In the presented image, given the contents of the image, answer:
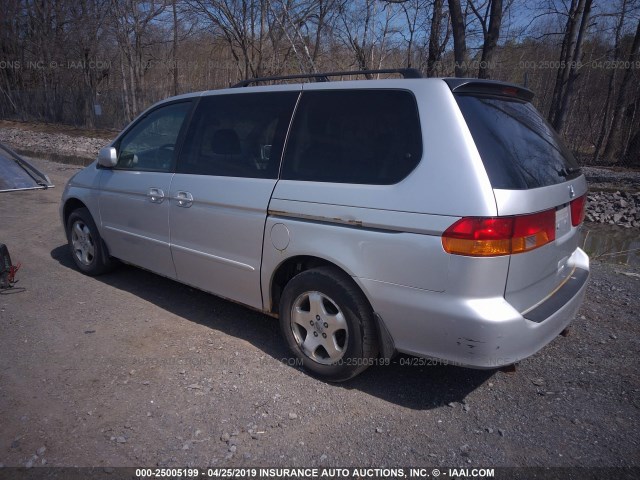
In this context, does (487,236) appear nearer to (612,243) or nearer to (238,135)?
(238,135)

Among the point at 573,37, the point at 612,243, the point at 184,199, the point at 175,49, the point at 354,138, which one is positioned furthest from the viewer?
the point at 175,49

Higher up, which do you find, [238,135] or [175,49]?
[175,49]

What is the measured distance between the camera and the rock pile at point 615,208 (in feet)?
32.7

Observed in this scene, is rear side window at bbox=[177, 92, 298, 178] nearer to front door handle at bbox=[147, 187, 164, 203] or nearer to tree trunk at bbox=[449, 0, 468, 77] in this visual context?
front door handle at bbox=[147, 187, 164, 203]

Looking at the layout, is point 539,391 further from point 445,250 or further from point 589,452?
point 445,250

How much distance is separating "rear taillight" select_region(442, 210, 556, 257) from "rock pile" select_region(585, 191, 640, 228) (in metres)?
9.06

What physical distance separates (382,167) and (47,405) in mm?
2516

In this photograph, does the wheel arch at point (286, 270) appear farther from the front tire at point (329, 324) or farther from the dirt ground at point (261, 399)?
the dirt ground at point (261, 399)

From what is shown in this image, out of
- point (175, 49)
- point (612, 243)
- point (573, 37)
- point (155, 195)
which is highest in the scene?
point (175, 49)

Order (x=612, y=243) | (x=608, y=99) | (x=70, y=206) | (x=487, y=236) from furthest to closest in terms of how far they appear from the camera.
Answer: (x=608, y=99)
(x=612, y=243)
(x=70, y=206)
(x=487, y=236)

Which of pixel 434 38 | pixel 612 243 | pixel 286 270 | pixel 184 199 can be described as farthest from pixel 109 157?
pixel 434 38

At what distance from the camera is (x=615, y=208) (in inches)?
409

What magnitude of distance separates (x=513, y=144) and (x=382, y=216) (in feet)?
2.87

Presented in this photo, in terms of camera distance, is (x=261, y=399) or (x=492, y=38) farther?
(x=492, y=38)
